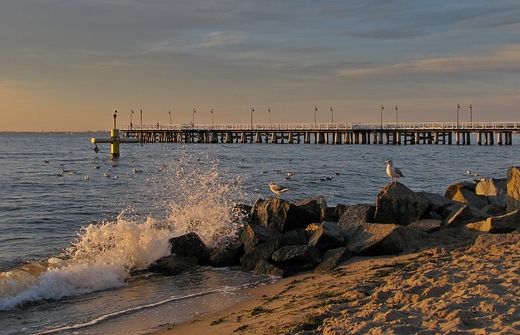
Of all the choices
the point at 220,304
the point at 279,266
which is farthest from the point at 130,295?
the point at 279,266

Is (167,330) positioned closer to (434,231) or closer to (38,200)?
(434,231)

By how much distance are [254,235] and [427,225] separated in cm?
350

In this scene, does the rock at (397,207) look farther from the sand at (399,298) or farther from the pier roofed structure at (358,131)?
the pier roofed structure at (358,131)

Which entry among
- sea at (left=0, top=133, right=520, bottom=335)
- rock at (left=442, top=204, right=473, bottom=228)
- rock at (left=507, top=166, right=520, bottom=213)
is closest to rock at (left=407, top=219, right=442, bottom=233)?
rock at (left=442, top=204, right=473, bottom=228)

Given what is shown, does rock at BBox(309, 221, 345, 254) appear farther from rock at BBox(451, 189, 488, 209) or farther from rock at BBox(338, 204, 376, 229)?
rock at BBox(451, 189, 488, 209)

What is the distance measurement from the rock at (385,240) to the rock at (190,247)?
294cm

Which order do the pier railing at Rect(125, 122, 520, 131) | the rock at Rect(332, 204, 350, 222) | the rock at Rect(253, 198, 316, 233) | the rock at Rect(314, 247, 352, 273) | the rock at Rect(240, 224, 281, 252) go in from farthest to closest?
1. the pier railing at Rect(125, 122, 520, 131)
2. the rock at Rect(332, 204, 350, 222)
3. the rock at Rect(253, 198, 316, 233)
4. the rock at Rect(240, 224, 281, 252)
5. the rock at Rect(314, 247, 352, 273)

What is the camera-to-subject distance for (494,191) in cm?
1513

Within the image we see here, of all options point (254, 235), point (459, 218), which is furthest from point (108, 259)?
point (459, 218)

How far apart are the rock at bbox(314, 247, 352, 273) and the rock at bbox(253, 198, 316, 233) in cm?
209

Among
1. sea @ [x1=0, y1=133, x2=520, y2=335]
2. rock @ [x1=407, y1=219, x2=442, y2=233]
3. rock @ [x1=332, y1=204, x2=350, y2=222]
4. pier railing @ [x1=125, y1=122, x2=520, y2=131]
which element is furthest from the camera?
pier railing @ [x1=125, y1=122, x2=520, y2=131]

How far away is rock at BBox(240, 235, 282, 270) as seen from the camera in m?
10.5

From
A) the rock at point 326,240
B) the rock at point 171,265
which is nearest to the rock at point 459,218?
the rock at point 326,240

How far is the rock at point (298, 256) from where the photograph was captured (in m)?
10.1
